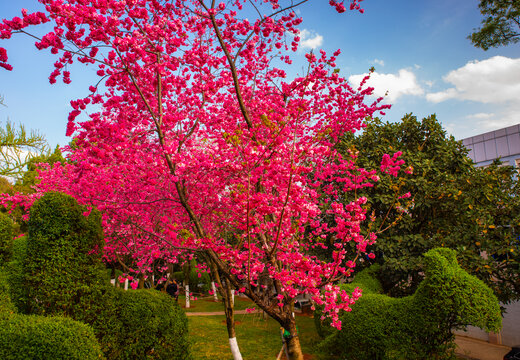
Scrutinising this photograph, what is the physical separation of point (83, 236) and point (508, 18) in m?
17.9

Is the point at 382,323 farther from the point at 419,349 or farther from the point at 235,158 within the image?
the point at 235,158

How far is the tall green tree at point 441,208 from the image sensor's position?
9.71m

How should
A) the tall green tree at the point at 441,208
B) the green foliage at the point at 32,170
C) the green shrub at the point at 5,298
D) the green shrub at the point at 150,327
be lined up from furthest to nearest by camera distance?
the green foliage at the point at 32,170 < the tall green tree at the point at 441,208 < the green shrub at the point at 150,327 < the green shrub at the point at 5,298

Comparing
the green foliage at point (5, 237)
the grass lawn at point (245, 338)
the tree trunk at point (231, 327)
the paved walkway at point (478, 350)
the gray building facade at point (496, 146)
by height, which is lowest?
the paved walkway at point (478, 350)

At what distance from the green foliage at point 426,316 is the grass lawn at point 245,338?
A: 339 centimetres

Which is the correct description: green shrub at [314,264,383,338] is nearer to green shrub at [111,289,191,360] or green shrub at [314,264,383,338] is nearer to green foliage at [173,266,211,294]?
green shrub at [111,289,191,360]

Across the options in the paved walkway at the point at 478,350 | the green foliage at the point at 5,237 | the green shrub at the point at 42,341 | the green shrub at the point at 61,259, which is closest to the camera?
the green shrub at the point at 42,341

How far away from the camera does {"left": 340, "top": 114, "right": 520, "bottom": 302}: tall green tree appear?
9.71 m

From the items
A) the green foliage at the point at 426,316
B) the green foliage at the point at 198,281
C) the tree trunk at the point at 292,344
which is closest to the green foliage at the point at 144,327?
the tree trunk at the point at 292,344

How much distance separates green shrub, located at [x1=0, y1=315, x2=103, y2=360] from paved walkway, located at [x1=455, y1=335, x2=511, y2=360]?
12696mm

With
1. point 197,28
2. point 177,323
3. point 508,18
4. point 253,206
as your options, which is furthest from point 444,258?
point 508,18

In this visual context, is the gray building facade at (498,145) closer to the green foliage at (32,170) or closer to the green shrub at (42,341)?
the green shrub at (42,341)

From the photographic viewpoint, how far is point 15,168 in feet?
69.2

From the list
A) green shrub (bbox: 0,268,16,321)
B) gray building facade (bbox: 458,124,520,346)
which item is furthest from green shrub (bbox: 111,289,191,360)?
gray building facade (bbox: 458,124,520,346)
